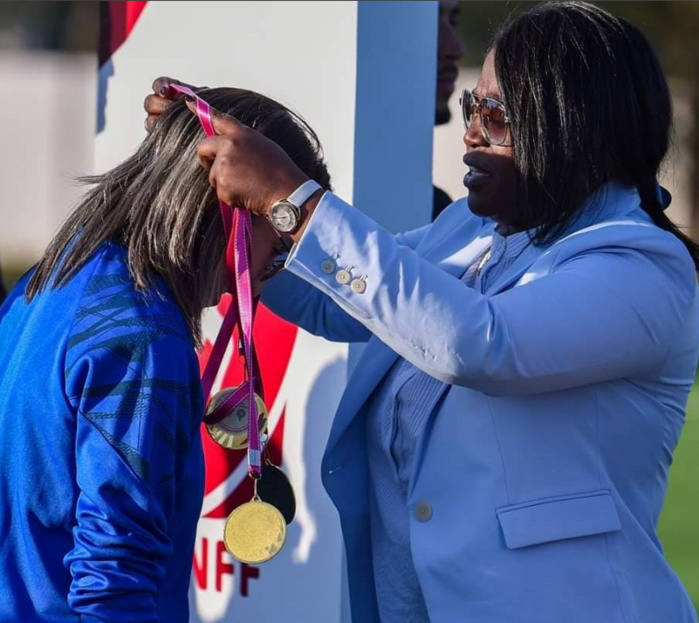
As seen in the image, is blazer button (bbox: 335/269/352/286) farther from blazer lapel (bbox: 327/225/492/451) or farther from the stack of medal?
blazer lapel (bbox: 327/225/492/451)

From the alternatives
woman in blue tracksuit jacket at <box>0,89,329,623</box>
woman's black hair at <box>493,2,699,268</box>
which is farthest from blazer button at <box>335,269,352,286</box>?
woman's black hair at <box>493,2,699,268</box>

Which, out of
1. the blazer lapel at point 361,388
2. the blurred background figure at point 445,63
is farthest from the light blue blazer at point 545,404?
the blurred background figure at point 445,63

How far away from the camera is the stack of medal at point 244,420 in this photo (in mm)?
1879

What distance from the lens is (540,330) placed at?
5.82 feet

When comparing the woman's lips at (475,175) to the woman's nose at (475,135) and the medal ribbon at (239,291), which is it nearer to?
the woman's nose at (475,135)

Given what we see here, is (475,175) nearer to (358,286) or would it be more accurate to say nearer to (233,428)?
(358,286)

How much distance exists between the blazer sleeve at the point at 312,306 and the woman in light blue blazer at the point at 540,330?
0.43 metres

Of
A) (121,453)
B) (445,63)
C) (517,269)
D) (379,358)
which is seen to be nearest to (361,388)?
(379,358)

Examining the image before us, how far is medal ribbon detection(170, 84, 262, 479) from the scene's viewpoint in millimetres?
1858

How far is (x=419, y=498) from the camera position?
201 cm

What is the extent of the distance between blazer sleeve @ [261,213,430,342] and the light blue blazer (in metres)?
0.55

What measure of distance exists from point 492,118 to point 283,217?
476mm

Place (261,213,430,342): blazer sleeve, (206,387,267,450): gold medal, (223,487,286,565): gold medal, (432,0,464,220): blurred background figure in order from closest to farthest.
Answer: (223,487,286,565): gold medal
(206,387,267,450): gold medal
(261,213,430,342): blazer sleeve
(432,0,464,220): blurred background figure

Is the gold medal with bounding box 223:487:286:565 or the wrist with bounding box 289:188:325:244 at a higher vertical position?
the wrist with bounding box 289:188:325:244
